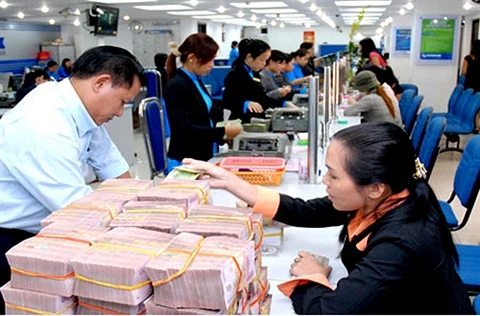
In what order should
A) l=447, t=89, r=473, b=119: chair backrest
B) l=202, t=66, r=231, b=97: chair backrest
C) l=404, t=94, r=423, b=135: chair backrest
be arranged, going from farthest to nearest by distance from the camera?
l=202, t=66, r=231, b=97: chair backrest, l=447, t=89, r=473, b=119: chair backrest, l=404, t=94, r=423, b=135: chair backrest

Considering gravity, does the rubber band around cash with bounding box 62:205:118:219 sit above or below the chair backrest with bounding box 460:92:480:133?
above

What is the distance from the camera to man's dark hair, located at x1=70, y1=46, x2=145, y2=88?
1663 mm

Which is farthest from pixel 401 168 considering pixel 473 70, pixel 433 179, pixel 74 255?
pixel 473 70

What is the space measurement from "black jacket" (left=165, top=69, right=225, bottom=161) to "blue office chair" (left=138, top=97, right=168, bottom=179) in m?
0.14

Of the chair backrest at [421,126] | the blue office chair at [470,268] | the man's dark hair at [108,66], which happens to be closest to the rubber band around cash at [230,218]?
the man's dark hair at [108,66]

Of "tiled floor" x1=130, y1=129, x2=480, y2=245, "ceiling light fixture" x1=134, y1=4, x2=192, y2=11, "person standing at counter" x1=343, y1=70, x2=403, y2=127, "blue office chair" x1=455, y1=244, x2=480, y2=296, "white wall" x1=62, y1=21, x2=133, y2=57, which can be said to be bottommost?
"tiled floor" x1=130, y1=129, x2=480, y2=245

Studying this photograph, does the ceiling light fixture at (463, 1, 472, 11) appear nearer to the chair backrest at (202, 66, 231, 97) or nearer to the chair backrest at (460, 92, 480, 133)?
the chair backrest at (460, 92, 480, 133)

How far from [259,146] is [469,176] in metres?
1.12

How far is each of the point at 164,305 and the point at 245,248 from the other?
0.65ft

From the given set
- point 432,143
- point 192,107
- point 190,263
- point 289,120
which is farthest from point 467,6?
point 190,263

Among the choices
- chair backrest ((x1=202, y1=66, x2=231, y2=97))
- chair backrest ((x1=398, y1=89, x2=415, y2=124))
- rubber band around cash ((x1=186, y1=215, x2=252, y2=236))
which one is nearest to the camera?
rubber band around cash ((x1=186, y1=215, x2=252, y2=236))

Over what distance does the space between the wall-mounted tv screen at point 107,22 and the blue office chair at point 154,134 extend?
9583 millimetres

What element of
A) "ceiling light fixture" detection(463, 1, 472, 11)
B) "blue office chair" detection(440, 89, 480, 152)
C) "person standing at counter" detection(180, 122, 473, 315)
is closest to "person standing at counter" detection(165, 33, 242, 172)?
"person standing at counter" detection(180, 122, 473, 315)

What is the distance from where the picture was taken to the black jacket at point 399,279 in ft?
4.22
